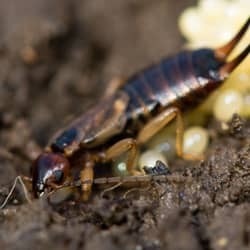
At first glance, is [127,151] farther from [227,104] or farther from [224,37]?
[224,37]

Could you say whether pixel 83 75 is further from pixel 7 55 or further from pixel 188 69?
pixel 188 69

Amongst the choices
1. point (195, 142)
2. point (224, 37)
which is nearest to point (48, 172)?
point (195, 142)

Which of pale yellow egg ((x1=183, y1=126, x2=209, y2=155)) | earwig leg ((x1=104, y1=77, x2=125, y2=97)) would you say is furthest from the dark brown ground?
earwig leg ((x1=104, y1=77, x2=125, y2=97))

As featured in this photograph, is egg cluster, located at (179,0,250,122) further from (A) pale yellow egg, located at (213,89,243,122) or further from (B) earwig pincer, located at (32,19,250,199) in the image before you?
(B) earwig pincer, located at (32,19,250,199)

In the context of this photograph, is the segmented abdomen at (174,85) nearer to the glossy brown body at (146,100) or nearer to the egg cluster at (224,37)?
the glossy brown body at (146,100)

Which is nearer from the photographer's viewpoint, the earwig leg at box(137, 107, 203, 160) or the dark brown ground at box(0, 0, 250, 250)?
the dark brown ground at box(0, 0, 250, 250)

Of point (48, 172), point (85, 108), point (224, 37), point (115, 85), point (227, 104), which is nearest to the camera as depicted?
point (48, 172)
